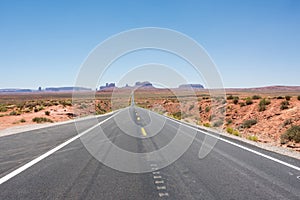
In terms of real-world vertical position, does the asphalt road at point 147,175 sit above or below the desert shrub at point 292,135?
above

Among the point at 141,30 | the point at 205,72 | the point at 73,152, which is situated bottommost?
the point at 73,152

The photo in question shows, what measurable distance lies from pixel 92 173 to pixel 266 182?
359cm

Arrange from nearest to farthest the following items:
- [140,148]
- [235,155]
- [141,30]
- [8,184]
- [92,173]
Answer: [8,184] → [92,173] → [235,155] → [140,148] → [141,30]

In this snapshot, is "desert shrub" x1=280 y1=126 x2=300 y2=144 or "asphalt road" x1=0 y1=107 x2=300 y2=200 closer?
"asphalt road" x1=0 y1=107 x2=300 y2=200

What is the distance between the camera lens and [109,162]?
7.14 metres

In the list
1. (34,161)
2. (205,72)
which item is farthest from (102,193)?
(205,72)

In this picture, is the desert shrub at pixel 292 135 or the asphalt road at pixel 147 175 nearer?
the asphalt road at pixel 147 175

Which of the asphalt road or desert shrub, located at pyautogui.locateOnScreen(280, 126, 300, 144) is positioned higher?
the asphalt road

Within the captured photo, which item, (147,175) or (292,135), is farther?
(292,135)

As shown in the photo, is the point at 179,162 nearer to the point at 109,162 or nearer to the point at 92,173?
the point at 109,162

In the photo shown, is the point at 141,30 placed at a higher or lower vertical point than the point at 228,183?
higher

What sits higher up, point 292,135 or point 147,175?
point 147,175

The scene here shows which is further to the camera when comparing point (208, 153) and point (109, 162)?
point (208, 153)

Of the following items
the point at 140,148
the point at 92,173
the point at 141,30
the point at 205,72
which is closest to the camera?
the point at 92,173
